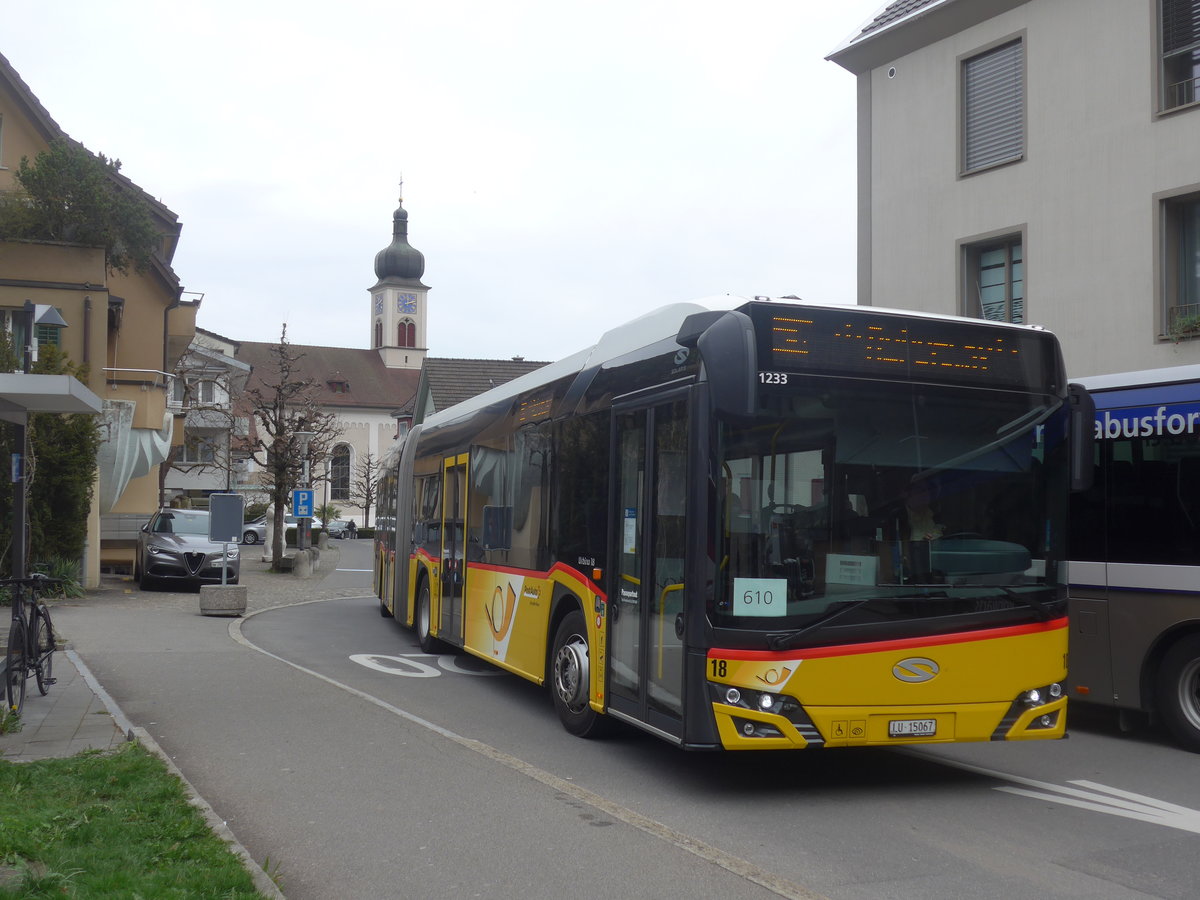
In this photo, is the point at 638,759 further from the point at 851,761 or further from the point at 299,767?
the point at 299,767

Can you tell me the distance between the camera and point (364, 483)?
90.7 meters

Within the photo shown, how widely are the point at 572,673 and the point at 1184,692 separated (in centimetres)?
450

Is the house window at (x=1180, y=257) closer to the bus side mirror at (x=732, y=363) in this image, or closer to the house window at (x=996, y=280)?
the house window at (x=996, y=280)

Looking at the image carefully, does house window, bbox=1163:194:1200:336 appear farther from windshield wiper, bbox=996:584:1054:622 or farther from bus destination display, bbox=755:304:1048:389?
windshield wiper, bbox=996:584:1054:622

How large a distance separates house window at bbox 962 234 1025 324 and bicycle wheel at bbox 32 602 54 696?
14.4 metres

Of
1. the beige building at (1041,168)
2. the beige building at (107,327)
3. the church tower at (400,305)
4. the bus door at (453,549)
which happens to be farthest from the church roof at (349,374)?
the bus door at (453,549)

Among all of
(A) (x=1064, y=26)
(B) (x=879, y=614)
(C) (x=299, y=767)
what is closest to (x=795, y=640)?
(B) (x=879, y=614)

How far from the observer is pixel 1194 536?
9.41 m

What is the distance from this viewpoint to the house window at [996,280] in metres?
20.4

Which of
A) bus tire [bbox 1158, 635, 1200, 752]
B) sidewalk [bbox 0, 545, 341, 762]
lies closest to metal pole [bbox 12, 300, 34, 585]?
sidewalk [bbox 0, 545, 341, 762]

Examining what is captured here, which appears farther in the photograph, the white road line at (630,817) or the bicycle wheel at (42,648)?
the bicycle wheel at (42,648)

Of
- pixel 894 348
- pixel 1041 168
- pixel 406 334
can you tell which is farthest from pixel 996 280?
pixel 406 334

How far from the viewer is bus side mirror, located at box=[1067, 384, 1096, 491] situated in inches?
310

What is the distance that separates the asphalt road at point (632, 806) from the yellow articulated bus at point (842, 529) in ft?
1.79
